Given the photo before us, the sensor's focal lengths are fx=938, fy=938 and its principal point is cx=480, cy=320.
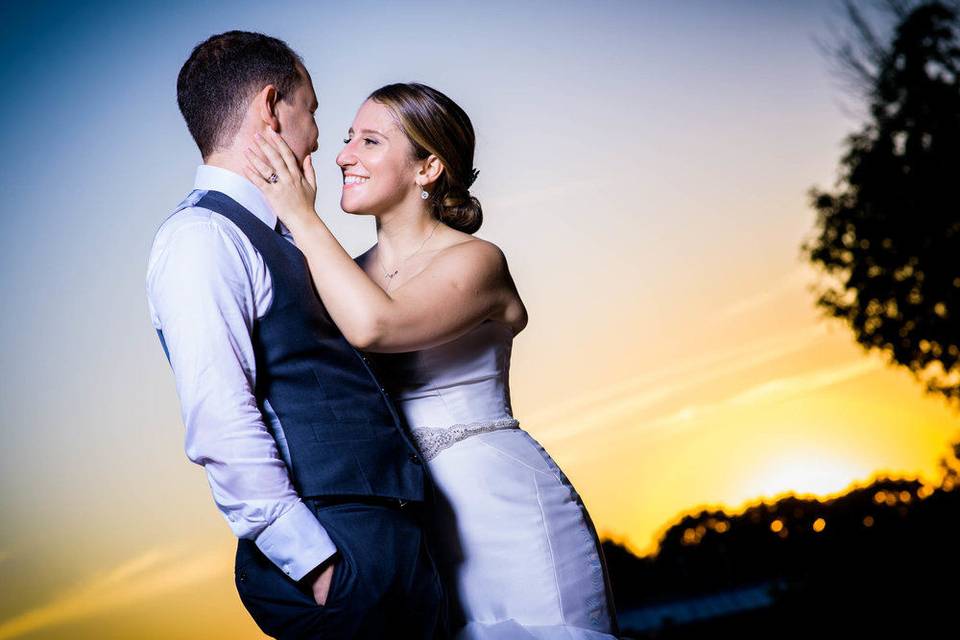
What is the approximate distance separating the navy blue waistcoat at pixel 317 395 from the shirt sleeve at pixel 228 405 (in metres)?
0.06

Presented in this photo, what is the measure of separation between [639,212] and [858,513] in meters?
2.84

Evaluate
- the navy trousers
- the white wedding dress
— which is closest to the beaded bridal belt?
the white wedding dress

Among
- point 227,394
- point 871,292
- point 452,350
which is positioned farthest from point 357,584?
point 871,292

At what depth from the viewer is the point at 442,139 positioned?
98.8 inches

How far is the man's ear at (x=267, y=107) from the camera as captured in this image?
2.09 meters

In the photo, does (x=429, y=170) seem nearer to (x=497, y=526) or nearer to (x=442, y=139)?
(x=442, y=139)

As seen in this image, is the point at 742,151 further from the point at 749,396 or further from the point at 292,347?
the point at 292,347

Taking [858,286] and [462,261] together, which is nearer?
[462,261]

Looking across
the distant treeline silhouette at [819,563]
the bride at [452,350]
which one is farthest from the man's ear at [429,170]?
the distant treeline silhouette at [819,563]

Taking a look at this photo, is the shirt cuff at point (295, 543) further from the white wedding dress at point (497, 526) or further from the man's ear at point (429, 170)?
the man's ear at point (429, 170)

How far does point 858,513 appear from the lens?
7160 millimetres

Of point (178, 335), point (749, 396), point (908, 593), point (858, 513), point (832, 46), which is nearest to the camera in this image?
point (178, 335)

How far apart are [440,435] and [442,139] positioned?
0.80 metres

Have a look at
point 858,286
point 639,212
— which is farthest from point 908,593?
point 858,286
